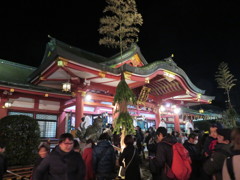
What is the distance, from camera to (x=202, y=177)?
439cm

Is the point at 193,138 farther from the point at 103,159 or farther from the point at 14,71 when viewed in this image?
the point at 14,71

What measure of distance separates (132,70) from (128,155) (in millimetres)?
5937

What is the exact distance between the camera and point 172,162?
3.34 m

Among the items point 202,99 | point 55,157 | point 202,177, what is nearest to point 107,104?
point 202,99

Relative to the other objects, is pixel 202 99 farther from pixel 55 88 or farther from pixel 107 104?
pixel 55 88

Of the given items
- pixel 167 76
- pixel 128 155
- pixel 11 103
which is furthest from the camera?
pixel 167 76

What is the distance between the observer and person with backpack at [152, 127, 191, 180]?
326 cm

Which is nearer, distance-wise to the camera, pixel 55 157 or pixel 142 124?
pixel 55 157

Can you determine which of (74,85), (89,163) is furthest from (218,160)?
(74,85)

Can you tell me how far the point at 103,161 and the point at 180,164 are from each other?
192 cm

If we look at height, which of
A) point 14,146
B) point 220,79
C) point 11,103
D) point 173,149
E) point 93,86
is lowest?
point 14,146

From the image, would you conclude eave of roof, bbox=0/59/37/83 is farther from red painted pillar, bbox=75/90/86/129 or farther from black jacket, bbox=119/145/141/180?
black jacket, bbox=119/145/141/180

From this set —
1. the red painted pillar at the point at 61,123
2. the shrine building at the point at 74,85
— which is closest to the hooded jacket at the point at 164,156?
the shrine building at the point at 74,85

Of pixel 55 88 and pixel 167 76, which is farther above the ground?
pixel 167 76
